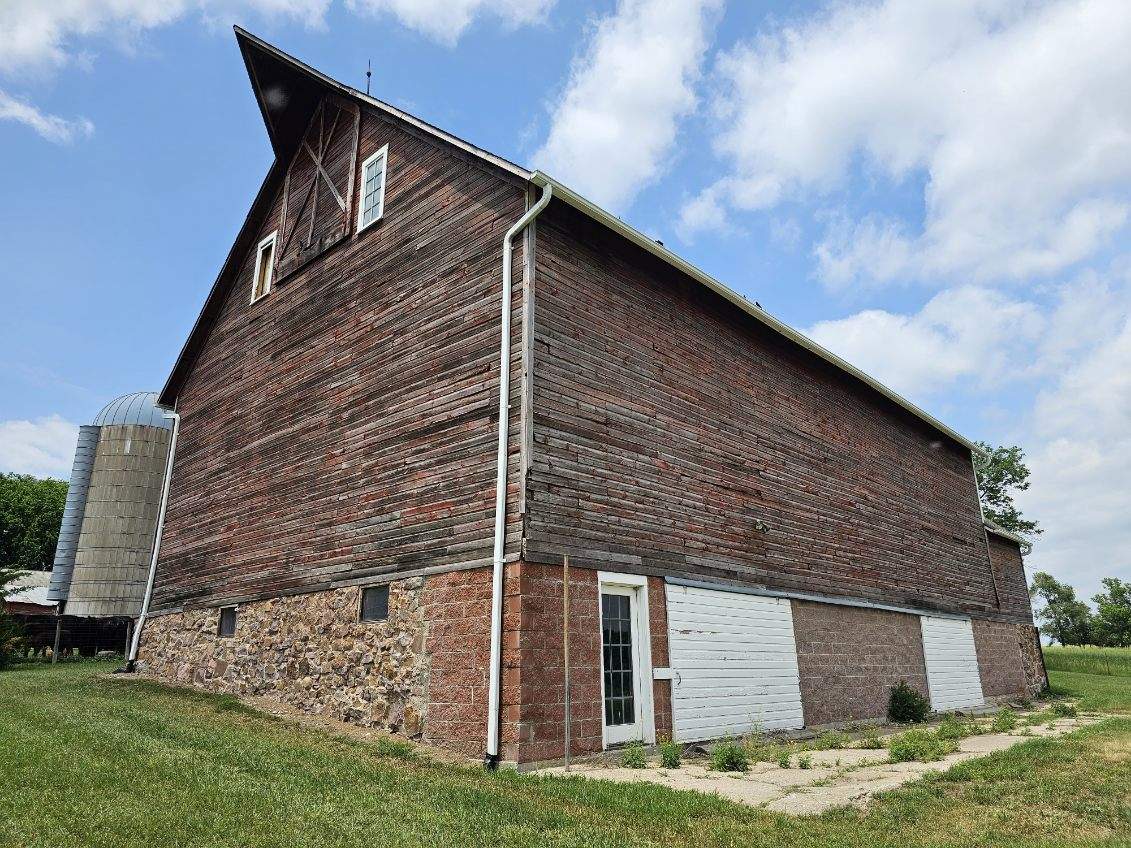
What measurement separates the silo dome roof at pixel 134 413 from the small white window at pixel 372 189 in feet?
44.6

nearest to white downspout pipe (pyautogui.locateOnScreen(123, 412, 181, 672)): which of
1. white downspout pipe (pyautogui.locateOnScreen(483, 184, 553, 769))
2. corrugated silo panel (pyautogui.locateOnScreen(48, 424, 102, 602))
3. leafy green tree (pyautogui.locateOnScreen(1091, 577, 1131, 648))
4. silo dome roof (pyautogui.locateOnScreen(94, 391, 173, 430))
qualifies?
silo dome roof (pyautogui.locateOnScreen(94, 391, 173, 430))

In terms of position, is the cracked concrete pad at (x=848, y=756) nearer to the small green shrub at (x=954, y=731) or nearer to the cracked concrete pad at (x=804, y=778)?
the cracked concrete pad at (x=804, y=778)

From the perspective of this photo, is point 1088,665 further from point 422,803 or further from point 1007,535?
point 422,803

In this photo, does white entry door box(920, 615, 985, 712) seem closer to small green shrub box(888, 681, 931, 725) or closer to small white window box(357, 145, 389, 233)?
small green shrub box(888, 681, 931, 725)

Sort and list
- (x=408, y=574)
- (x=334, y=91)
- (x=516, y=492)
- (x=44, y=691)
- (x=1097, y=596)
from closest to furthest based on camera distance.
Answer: (x=516, y=492), (x=408, y=574), (x=44, y=691), (x=334, y=91), (x=1097, y=596)

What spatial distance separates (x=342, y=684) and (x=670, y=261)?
784cm

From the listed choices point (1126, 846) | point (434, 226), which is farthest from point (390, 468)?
point (1126, 846)

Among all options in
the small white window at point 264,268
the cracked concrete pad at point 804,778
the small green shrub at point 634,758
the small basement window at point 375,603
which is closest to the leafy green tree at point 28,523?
the small white window at point 264,268

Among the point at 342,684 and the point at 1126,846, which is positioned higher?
the point at 342,684

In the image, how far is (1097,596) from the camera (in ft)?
268

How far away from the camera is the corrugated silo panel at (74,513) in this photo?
23672mm

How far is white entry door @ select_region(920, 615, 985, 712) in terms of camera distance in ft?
55.2

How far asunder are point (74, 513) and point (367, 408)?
17770 mm

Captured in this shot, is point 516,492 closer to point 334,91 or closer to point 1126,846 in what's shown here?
point 1126,846
